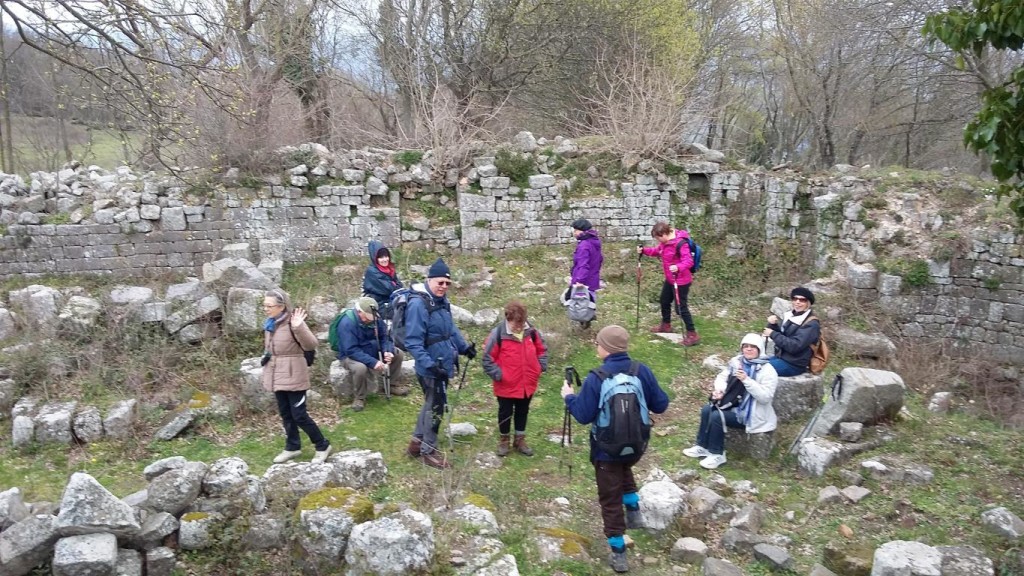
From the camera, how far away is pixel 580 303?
927 centimetres

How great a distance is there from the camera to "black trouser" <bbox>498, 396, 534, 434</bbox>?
6.05 meters

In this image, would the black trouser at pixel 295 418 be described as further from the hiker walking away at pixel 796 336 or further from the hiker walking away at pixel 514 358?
the hiker walking away at pixel 796 336

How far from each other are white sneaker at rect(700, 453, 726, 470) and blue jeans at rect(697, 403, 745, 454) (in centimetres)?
4

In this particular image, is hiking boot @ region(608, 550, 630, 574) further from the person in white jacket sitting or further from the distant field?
the distant field

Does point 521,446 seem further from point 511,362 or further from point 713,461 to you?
point 713,461

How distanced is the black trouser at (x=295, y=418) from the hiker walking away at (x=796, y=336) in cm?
447

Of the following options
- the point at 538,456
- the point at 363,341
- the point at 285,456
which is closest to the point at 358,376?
the point at 363,341

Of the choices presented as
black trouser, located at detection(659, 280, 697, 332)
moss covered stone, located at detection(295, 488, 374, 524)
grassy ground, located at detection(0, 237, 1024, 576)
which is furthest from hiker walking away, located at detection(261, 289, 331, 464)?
black trouser, located at detection(659, 280, 697, 332)

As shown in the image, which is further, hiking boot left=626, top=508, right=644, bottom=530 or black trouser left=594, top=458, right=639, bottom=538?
hiking boot left=626, top=508, right=644, bottom=530

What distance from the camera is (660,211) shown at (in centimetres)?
1372

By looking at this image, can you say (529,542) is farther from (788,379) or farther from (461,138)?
(461,138)

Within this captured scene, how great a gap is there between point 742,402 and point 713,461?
23.9 inches

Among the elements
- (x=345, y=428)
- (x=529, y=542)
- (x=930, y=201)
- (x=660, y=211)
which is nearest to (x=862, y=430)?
(x=529, y=542)

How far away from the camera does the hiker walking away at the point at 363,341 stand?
665 cm
